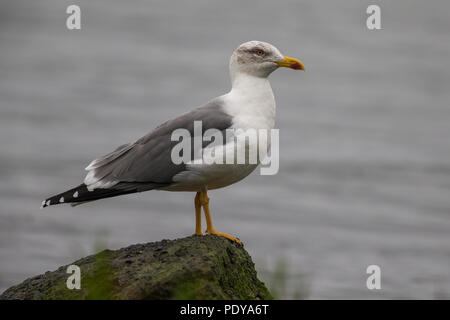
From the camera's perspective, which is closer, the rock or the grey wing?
the rock

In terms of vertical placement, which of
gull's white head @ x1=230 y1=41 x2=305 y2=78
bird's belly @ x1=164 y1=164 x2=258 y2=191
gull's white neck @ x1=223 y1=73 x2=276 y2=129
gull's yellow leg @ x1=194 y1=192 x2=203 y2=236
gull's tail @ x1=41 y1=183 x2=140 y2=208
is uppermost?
gull's white head @ x1=230 y1=41 x2=305 y2=78

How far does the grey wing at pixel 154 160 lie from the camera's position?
6988mm

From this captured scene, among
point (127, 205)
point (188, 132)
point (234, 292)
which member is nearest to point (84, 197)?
point (188, 132)

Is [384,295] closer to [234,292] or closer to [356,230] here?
[356,230]

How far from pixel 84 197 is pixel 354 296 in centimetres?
547

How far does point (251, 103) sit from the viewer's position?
730 centimetres

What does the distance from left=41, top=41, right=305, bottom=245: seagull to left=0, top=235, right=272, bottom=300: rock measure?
510 millimetres

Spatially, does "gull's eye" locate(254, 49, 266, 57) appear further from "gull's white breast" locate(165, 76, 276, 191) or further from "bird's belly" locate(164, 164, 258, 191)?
"bird's belly" locate(164, 164, 258, 191)

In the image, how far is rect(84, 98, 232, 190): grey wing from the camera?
6988 mm

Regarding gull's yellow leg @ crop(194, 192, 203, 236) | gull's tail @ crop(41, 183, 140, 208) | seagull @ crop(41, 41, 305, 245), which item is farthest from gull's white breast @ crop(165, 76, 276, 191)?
gull's tail @ crop(41, 183, 140, 208)

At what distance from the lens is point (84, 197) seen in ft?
22.6

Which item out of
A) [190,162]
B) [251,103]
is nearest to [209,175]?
[190,162]

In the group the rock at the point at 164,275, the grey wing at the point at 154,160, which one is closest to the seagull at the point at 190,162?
the grey wing at the point at 154,160

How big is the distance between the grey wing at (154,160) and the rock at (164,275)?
63 cm
